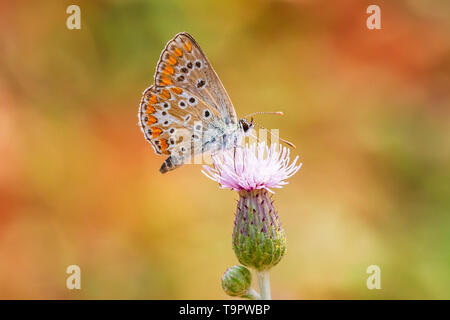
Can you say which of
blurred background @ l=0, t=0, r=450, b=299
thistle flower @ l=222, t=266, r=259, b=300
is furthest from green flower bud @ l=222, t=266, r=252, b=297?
blurred background @ l=0, t=0, r=450, b=299

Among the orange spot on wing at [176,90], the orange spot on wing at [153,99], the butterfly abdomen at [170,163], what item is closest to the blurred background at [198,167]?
the butterfly abdomen at [170,163]

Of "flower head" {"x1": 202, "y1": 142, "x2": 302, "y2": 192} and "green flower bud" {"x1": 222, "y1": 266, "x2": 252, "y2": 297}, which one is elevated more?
"flower head" {"x1": 202, "y1": 142, "x2": 302, "y2": 192}

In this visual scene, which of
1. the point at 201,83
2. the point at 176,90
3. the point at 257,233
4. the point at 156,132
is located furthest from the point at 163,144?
the point at 257,233

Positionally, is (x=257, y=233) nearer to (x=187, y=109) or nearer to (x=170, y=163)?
(x=170, y=163)

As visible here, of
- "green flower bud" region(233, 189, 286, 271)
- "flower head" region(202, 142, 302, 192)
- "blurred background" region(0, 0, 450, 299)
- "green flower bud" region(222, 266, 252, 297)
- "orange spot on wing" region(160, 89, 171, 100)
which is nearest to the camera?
"green flower bud" region(222, 266, 252, 297)

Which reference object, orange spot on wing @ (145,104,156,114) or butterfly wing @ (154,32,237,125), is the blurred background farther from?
butterfly wing @ (154,32,237,125)

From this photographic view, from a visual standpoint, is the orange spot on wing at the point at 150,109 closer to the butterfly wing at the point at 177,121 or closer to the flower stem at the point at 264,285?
the butterfly wing at the point at 177,121

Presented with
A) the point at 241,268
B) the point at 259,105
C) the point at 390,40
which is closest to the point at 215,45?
the point at 259,105
